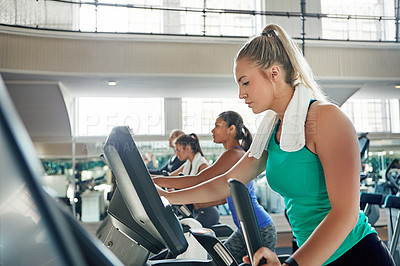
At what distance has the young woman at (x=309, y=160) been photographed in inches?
28.0

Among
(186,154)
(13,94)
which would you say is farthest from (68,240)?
(13,94)

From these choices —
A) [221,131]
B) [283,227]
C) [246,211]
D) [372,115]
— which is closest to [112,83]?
[283,227]

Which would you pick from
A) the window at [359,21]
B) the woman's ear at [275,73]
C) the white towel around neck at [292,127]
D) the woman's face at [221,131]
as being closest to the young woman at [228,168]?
the woman's face at [221,131]

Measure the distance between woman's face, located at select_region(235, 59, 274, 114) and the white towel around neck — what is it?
0.17ft

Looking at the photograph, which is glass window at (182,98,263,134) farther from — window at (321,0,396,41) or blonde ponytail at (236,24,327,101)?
blonde ponytail at (236,24,327,101)

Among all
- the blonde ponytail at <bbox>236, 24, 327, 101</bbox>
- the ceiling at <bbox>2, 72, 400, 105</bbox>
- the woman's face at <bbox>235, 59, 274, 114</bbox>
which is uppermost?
the ceiling at <bbox>2, 72, 400, 105</bbox>

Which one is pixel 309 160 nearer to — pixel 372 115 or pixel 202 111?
pixel 202 111

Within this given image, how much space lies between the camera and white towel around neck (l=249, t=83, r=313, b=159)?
2.71ft

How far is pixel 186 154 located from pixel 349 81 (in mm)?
2948

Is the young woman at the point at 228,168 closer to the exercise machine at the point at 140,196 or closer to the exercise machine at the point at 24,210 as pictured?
the exercise machine at the point at 140,196

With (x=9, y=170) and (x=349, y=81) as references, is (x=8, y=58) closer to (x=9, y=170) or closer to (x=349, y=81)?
(x=349, y=81)

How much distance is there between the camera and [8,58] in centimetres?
419

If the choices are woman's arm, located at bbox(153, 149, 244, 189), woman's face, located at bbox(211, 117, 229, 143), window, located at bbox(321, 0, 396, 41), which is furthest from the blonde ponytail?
window, located at bbox(321, 0, 396, 41)

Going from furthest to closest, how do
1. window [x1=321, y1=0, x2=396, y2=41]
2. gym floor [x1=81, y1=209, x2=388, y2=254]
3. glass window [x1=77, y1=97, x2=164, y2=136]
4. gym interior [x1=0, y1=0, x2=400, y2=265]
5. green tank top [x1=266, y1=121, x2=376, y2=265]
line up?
window [x1=321, y1=0, x2=396, y2=41] → glass window [x1=77, y1=97, x2=164, y2=136] → gym floor [x1=81, y1=209, x2=388, y2=254] → gym interior [x1=0, y1=0, x2=400, y2=265] → green tank top [x1=266, y1=121, x2=376, y2=265]
